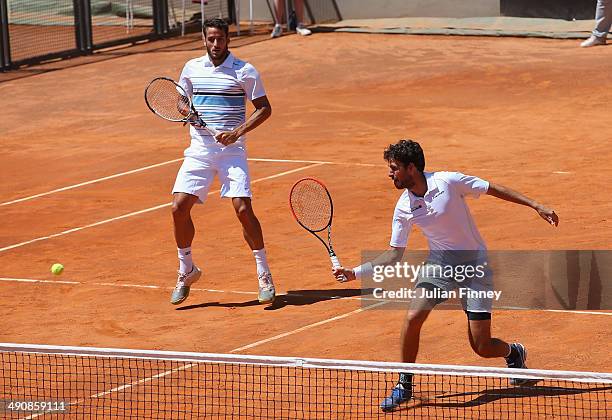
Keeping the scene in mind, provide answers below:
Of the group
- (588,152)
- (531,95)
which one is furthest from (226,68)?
(531,95)

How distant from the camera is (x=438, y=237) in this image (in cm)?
830

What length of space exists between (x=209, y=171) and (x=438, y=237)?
10.4 ft

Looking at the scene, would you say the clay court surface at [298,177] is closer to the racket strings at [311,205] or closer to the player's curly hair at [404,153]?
the racket strings at [311,205]

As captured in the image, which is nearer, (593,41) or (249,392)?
(249,392)

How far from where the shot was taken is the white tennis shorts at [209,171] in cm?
1087

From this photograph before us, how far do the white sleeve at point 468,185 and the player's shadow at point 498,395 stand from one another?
1323 mm

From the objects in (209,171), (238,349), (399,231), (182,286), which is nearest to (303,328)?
(238,349)

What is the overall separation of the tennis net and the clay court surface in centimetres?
50

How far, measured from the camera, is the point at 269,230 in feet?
44.4

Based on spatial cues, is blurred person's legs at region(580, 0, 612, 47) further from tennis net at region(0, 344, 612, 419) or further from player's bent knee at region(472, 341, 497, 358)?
player's bent knee at region(472, 341, 497, 358)

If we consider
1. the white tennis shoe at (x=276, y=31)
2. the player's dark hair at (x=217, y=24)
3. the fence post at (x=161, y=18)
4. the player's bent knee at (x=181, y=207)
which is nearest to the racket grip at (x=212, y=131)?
the player's bent knee at (x=181, y=207)

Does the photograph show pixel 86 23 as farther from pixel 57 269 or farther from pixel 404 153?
pixel 404 153

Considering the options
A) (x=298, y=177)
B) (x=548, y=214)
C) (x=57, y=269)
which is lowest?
(x=298, y=177)

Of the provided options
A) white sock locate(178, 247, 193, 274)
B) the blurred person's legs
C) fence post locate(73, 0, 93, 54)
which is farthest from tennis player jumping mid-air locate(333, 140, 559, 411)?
fence post locate(73, 0, 93, 54)
